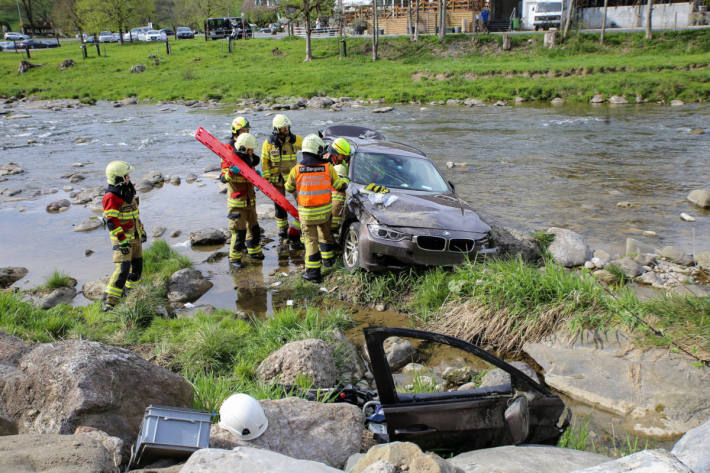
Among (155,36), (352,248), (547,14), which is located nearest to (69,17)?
(155,36)

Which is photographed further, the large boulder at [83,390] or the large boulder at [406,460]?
the large boulder at [83,390]

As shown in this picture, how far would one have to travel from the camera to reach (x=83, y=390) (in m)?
3.36

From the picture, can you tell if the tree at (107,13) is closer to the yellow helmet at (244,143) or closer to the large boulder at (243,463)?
the yellow helmet at (244,143)

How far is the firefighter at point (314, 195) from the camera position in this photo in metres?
7.23

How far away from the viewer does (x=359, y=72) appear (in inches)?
1276

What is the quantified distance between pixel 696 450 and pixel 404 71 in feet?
100

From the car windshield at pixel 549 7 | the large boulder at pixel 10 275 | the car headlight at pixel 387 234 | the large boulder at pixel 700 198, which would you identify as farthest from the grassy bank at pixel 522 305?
the car windshield at pixel 549 7

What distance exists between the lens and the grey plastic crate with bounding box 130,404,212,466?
299 cm

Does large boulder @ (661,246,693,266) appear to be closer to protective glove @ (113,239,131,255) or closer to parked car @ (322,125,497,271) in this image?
parked car @ (322,125,497,271)

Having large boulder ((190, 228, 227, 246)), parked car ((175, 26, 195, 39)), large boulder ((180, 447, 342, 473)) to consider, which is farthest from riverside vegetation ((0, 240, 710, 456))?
parked car ((175, 26, 195, 39))

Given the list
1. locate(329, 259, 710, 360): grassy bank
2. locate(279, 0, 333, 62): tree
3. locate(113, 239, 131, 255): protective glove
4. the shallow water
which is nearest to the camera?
locate(329, 259, 710, 360): grassy bank

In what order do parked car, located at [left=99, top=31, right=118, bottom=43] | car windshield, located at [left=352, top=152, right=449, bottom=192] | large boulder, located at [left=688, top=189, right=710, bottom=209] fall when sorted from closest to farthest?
car windshield, located at [left=352, top=152, right=449, bottom=192] → large boulder, located at [left=688, top=189, right=710, bottom=209] → parked car, located at [left=99, top=31, right=118, bottom=43]

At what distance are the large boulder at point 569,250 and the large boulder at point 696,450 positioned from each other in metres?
4.40

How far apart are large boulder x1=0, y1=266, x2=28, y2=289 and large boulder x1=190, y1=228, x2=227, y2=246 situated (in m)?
2.34
